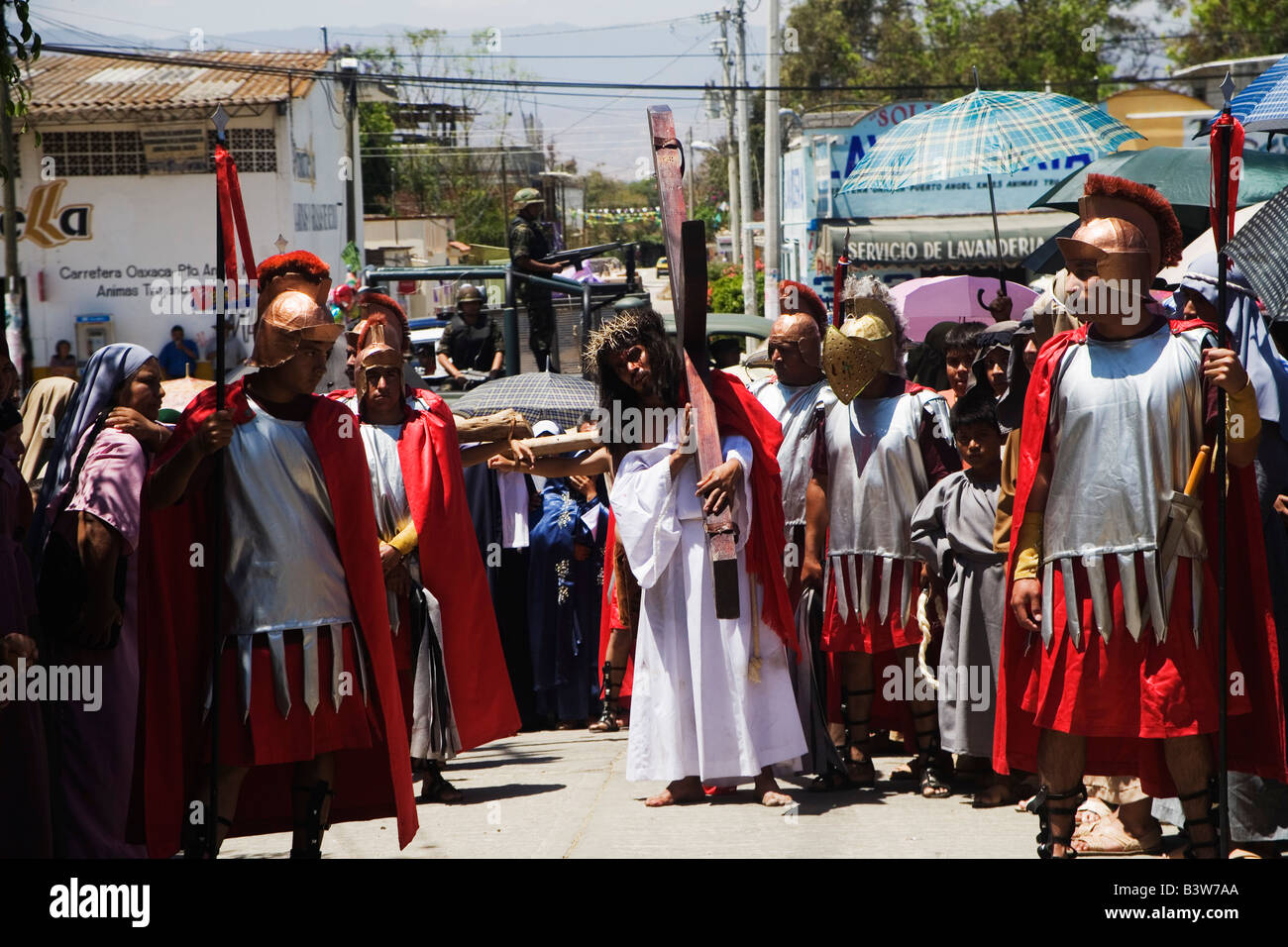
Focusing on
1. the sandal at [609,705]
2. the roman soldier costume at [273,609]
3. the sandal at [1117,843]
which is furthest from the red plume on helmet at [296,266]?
the sandal at [609,705]

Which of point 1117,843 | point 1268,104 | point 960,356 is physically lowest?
point 1117,843

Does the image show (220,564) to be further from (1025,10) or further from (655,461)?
(1025,10)

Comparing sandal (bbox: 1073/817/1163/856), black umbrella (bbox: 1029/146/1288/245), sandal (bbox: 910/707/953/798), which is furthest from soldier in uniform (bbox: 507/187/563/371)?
sandal (bbox: 1073/817/1163/856)

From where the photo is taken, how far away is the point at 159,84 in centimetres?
3145

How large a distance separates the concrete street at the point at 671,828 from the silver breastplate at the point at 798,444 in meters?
1.32

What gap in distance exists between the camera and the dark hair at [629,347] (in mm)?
6504

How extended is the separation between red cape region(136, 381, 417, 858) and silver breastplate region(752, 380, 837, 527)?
262 cm

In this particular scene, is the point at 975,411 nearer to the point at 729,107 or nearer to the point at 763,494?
the point at 763,494

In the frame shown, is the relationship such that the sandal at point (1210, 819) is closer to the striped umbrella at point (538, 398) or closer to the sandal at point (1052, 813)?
the sandal at point (1052, 813)

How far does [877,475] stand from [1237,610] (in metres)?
2.37

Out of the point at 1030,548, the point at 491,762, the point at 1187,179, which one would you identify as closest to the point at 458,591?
the point at 491,762

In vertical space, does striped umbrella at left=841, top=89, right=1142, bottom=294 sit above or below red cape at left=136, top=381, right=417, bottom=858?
above

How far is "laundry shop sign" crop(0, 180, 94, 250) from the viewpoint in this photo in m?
31.3

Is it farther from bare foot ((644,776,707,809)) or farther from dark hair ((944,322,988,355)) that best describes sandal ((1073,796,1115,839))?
dark hair ((944,322,988,355))
